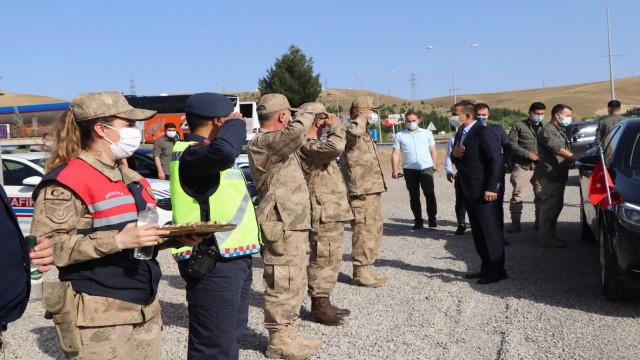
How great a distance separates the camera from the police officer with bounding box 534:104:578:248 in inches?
336

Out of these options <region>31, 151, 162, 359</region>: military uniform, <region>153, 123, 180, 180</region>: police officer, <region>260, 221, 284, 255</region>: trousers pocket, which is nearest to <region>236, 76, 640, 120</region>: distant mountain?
<region>153, 123, 180, 180</region>: police officer

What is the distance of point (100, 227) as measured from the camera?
2.93 metres

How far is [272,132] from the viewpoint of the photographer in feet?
15.2

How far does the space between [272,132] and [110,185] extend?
1789mm

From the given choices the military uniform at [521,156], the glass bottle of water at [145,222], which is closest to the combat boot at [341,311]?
the glass bottle of water at [145,222]

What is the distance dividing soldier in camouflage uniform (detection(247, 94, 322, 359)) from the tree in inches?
2406

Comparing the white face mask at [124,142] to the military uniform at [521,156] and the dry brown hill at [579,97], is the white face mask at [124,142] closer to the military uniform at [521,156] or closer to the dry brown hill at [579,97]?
the military uniform at [521,156]

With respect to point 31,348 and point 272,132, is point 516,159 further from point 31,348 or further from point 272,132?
point 31,348

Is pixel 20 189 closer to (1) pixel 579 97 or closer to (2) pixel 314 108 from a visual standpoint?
(2) pixel 314 108

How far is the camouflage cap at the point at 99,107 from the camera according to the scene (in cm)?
305

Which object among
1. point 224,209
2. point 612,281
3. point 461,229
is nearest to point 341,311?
point 612,281

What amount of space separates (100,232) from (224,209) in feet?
2.99

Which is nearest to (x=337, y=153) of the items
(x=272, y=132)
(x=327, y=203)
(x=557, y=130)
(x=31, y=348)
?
(x=327, y=203)

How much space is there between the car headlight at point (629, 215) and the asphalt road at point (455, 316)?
75cm
